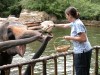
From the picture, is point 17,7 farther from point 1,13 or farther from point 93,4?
point 93,4

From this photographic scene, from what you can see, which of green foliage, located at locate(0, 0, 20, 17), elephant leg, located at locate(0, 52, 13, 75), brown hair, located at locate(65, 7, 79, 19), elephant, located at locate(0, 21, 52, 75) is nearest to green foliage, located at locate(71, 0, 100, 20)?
green foliage, located at locate(0, 0, 20, 17)

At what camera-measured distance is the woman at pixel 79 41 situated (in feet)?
18.2

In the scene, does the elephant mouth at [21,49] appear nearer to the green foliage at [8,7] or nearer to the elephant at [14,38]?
the elephant at [14,38]

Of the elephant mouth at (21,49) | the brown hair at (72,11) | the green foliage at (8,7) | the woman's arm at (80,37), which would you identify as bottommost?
the elephant mouth at (21,49)

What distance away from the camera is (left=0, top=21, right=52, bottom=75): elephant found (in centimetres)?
461

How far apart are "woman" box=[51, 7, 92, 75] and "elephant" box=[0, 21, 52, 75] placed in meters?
0.68

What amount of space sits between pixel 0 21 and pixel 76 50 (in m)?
1.31

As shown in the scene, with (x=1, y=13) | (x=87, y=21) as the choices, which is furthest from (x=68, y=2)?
(x=1, y=13)

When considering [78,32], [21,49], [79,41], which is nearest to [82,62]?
[79,41]

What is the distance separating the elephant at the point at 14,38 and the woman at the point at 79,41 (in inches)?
26.7

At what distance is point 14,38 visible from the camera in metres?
4.93

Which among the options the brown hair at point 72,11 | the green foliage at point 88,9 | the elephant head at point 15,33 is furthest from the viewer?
the green foliage at point 88,9

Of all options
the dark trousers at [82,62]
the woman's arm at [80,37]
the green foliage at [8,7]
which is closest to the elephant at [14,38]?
the woman's arm at [80,37]

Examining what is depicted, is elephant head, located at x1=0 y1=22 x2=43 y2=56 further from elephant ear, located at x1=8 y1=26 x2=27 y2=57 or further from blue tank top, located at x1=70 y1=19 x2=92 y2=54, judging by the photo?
blue tank top, located at x1=70 y1=19 x2=92 y2=54
